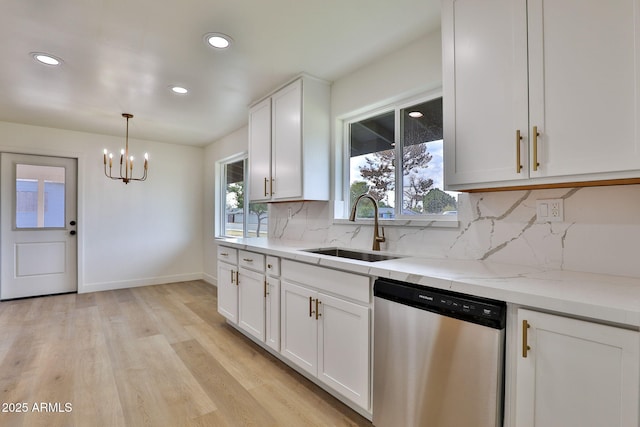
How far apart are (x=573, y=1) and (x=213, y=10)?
183 cm

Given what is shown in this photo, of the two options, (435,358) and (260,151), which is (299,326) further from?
(260,151)

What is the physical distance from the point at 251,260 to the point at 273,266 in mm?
374

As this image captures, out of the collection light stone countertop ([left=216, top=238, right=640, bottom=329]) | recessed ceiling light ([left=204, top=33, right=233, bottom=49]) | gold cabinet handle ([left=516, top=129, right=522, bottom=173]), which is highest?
recessed ceiling light ([left=204, top=33, right=233, bottom=49])

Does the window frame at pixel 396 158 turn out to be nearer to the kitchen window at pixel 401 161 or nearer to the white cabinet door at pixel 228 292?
the kitchen window at pixel 401 161

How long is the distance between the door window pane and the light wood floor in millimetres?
1292

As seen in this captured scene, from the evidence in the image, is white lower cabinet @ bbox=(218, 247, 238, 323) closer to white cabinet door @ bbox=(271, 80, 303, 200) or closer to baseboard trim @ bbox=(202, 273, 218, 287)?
white cabinet door @ bbox=(271, 80, 303, 200)

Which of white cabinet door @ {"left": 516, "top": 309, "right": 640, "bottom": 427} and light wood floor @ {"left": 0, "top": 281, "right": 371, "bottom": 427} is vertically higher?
white cabinet door @ {"left": 516, "top": 309, "right": 640, "bottom": 427}

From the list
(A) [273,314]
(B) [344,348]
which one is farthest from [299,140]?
(B) [344,348]

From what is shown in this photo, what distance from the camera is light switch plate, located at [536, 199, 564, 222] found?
5.15 ft

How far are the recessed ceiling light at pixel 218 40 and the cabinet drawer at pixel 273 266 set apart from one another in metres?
1.62

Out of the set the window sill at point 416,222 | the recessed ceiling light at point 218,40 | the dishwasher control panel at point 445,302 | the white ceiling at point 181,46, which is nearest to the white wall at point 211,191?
the white ceiling at point 181,46

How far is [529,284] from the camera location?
1.26 m

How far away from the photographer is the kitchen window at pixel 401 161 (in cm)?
222

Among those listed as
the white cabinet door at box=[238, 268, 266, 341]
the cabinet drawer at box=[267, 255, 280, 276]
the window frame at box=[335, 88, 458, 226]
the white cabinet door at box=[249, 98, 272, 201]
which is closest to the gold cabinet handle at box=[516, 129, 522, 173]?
the window frame at box=[335, 88, 458, 226]
